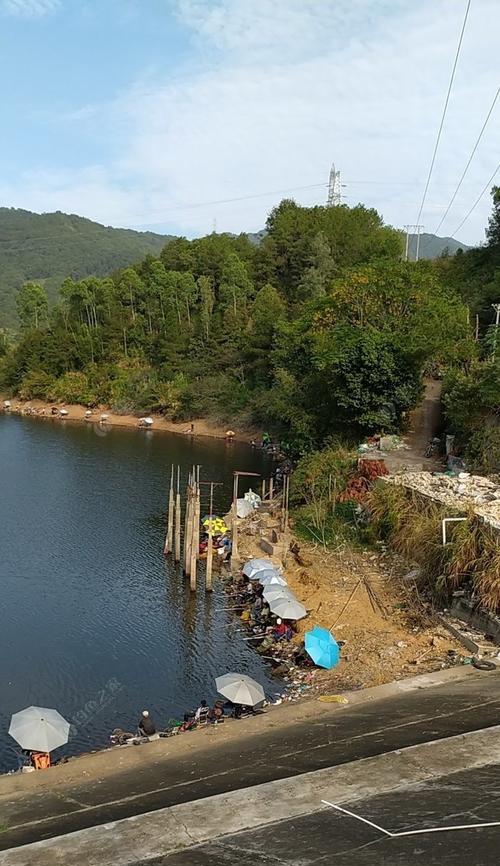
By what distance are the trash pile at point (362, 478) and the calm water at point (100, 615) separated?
7188 mm

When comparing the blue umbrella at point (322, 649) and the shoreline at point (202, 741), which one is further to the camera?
the blue umbrella at point (322, 649)

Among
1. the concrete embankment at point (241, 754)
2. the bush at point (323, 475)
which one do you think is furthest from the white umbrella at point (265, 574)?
the concrete embankment at point (241, 754)

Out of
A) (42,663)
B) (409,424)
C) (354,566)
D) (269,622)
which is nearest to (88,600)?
(42,663)

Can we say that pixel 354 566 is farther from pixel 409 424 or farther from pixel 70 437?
pixel 70 437

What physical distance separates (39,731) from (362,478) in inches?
682

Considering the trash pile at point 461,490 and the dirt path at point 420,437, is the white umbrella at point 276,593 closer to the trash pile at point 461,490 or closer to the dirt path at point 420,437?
the trash pile at point 461,490

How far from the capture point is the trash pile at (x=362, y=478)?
2767 cm

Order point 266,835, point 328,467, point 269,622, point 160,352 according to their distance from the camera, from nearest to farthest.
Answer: point 266,835 → point 269,622 → point 328,467 → point 160,352

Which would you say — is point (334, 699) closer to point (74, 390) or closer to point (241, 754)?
point (241, 754)

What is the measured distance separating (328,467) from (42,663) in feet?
51.1

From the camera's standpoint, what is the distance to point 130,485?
39.3 metres

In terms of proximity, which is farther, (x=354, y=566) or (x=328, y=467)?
(x=328, y=467)

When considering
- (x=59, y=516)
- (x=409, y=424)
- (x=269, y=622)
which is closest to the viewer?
(x=269, y=622)

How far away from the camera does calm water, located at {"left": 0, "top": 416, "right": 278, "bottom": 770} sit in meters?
17.2
